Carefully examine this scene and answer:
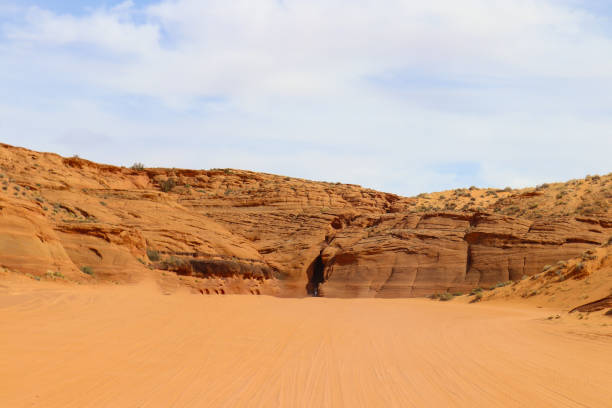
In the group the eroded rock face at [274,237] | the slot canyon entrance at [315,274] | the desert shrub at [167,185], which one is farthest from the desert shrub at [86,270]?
the desert shrub at [167,185]

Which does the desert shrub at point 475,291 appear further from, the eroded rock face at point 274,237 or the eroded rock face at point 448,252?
the eroded rock face at point 274,237

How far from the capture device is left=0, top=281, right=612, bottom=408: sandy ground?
247 inches

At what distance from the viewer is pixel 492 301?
25.7 metres

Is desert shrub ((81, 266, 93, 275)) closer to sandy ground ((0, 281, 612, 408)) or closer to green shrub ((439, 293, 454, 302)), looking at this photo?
sandy ground ((0, 281, 612, 408))

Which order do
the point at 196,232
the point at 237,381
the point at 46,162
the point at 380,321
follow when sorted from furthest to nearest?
the point at 46,162 < the point at 196,232 < the point at 380,321 < the point at 237,381

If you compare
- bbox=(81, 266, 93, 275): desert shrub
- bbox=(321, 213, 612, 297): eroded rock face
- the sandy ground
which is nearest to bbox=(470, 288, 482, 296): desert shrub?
bbox=(321, 213, 612, 297): eroded rock face

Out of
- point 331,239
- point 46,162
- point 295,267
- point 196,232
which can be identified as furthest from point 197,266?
point 46,162

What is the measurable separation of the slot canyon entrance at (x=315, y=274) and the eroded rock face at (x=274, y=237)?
0.08 m

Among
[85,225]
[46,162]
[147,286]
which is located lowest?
[147,286]

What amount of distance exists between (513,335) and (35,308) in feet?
33.3

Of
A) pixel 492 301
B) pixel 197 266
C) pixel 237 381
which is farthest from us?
pixel 197 266

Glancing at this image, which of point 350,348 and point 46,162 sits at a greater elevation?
point 46,162

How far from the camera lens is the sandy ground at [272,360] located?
627 centimetres

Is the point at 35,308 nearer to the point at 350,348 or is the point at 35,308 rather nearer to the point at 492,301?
the point at 350,348
